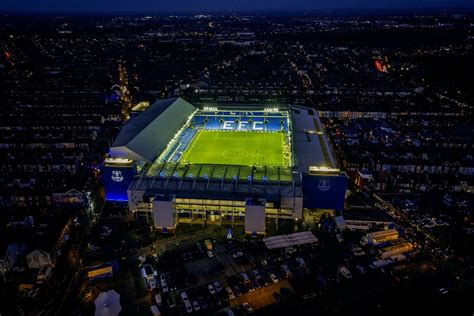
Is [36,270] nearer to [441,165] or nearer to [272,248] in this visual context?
[272,248]

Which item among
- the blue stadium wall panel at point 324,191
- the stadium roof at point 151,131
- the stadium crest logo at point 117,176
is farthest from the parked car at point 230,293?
the stadium roof at point 151,131

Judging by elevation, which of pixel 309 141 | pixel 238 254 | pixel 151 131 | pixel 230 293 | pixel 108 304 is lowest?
pixel 230 293

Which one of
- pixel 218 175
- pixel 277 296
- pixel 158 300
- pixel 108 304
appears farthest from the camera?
pixel 218 175

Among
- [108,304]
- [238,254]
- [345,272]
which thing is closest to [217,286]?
[238,254]

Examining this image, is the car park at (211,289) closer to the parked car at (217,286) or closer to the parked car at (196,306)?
the parked car at (217,286)

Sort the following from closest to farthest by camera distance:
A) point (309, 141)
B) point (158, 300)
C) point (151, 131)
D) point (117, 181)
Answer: point (158, 300) → point (117, 181) → point (151, 131) → point (309, 141)

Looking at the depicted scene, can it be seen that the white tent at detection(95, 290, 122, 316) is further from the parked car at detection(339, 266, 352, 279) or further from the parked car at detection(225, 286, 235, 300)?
the parked car at detection(339, 266, 352, 279)

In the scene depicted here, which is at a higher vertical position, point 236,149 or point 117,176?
point 117,176

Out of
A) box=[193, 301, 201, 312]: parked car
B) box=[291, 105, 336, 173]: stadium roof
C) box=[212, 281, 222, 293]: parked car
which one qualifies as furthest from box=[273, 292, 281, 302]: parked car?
box=[291, 105, 336, 173]: stadium roof

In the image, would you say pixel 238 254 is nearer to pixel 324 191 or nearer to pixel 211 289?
pixel 211 289
